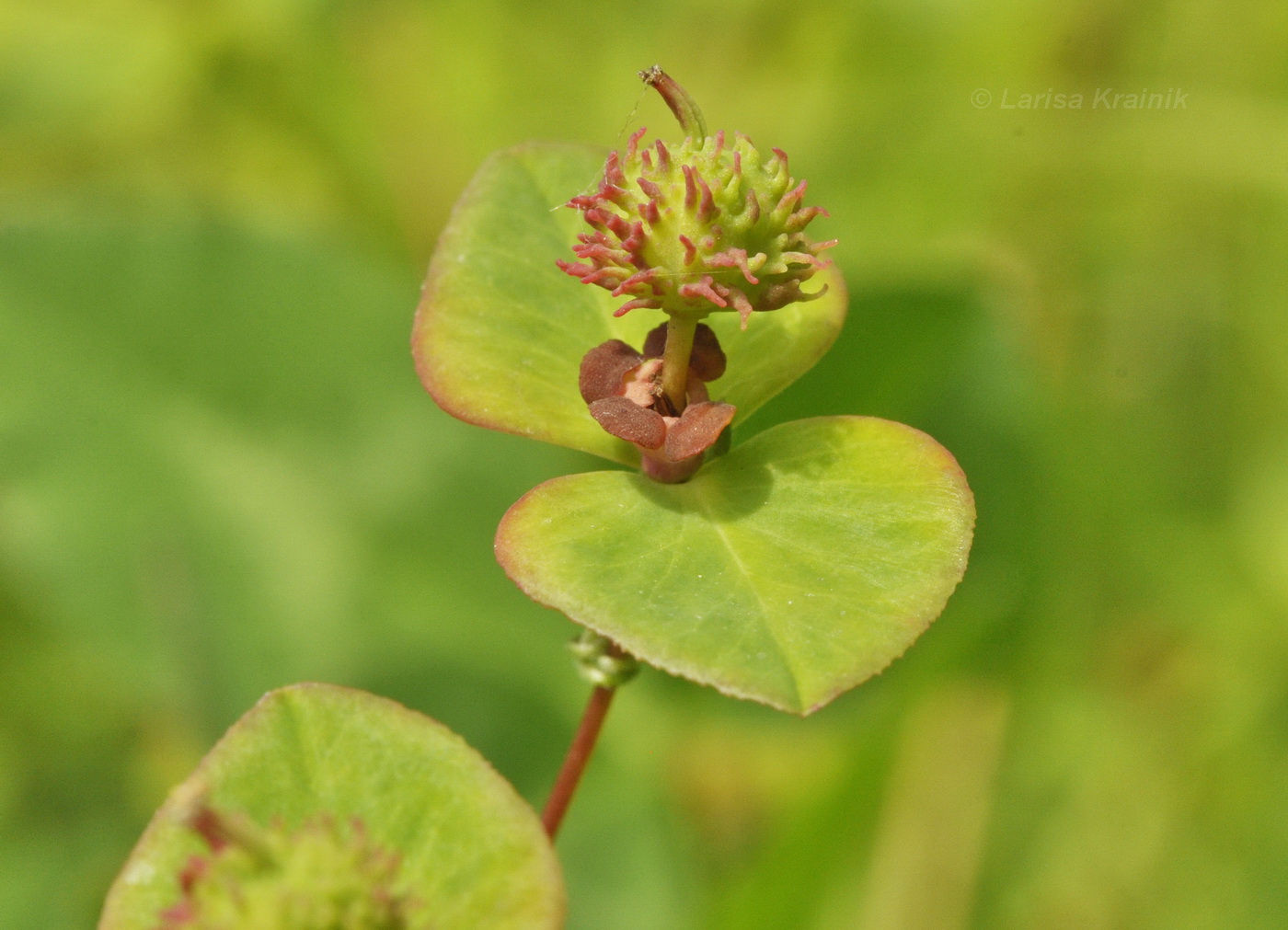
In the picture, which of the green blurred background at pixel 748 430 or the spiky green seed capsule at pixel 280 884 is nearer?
the spiky green seed capsule at pixel 280 884

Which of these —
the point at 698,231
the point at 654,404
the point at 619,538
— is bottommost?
the point at 619,538

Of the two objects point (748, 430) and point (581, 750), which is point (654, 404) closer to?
→ point (581, 750)

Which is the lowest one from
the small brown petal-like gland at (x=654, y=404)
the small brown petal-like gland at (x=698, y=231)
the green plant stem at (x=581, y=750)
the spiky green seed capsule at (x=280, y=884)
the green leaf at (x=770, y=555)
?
the spiky green seed capsule at (x=280, y=884)

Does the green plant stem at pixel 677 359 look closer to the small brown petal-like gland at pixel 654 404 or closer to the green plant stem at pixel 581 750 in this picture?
the small brown petal-like gland at pixel 654 404

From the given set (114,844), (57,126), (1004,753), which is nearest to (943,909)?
(1004,753)


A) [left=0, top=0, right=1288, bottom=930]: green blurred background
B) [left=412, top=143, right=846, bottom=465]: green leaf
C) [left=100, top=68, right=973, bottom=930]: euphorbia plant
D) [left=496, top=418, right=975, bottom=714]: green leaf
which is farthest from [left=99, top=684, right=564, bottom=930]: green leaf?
[left=0, top=0, right=1288, bottom=930]: green blurred background

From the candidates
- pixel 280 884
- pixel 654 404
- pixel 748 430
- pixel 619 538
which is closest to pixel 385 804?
→ pixel 280 884

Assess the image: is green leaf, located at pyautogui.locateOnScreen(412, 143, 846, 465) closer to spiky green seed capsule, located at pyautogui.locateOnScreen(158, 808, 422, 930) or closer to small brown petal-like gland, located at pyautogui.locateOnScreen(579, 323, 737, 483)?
small brown petal-like gland, located at pyautogui.locateOnScreen(579, 323, 737, 483)

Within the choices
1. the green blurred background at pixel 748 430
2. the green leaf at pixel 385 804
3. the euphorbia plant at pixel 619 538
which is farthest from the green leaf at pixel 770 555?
the green blurred background at pixel 748 430
